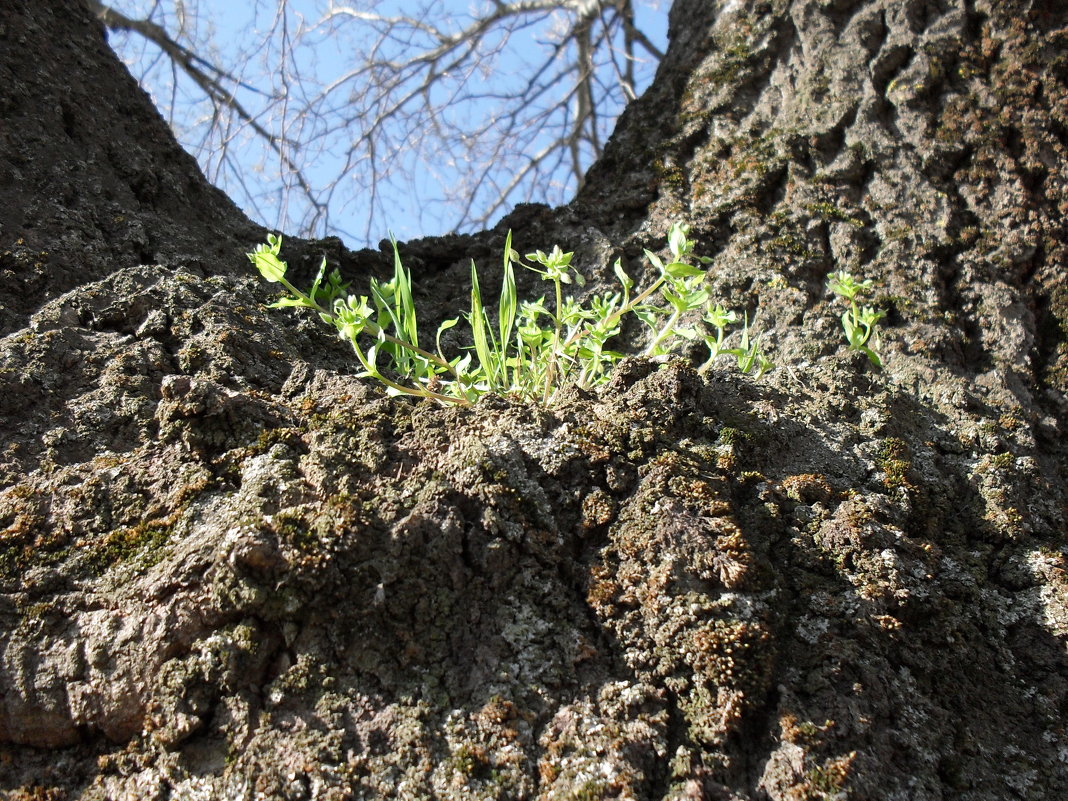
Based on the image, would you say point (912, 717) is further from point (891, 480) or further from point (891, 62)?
point (891, 62)

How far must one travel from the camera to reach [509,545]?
126 centimetres

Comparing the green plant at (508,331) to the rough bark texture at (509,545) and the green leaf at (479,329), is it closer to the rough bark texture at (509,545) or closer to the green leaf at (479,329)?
the green leaf at (479,329)

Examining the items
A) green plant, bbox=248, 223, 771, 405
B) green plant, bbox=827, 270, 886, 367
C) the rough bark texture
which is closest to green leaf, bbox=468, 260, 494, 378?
green plant, bbox=248, 223, 771, 405

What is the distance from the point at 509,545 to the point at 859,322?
1191 millimetres

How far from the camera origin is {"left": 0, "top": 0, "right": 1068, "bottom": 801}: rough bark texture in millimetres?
1088

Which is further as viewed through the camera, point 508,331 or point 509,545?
point 508,331

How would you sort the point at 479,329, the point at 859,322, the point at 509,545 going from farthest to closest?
the point at 859,322, the point at 479,329, the point at 509,545

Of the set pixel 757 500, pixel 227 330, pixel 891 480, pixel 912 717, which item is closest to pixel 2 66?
pixel 227 330

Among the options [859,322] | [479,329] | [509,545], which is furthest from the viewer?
[859,322]

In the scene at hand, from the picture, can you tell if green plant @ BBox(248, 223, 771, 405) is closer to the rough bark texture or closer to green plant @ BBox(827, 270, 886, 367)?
the rough bark texture

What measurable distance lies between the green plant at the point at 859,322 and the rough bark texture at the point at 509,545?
0.15 ft

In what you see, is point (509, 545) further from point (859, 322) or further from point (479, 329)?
point (859, 322)

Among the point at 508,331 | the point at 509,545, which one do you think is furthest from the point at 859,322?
the point at 509,545

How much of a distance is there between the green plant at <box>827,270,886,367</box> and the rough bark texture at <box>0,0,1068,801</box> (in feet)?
0.15
